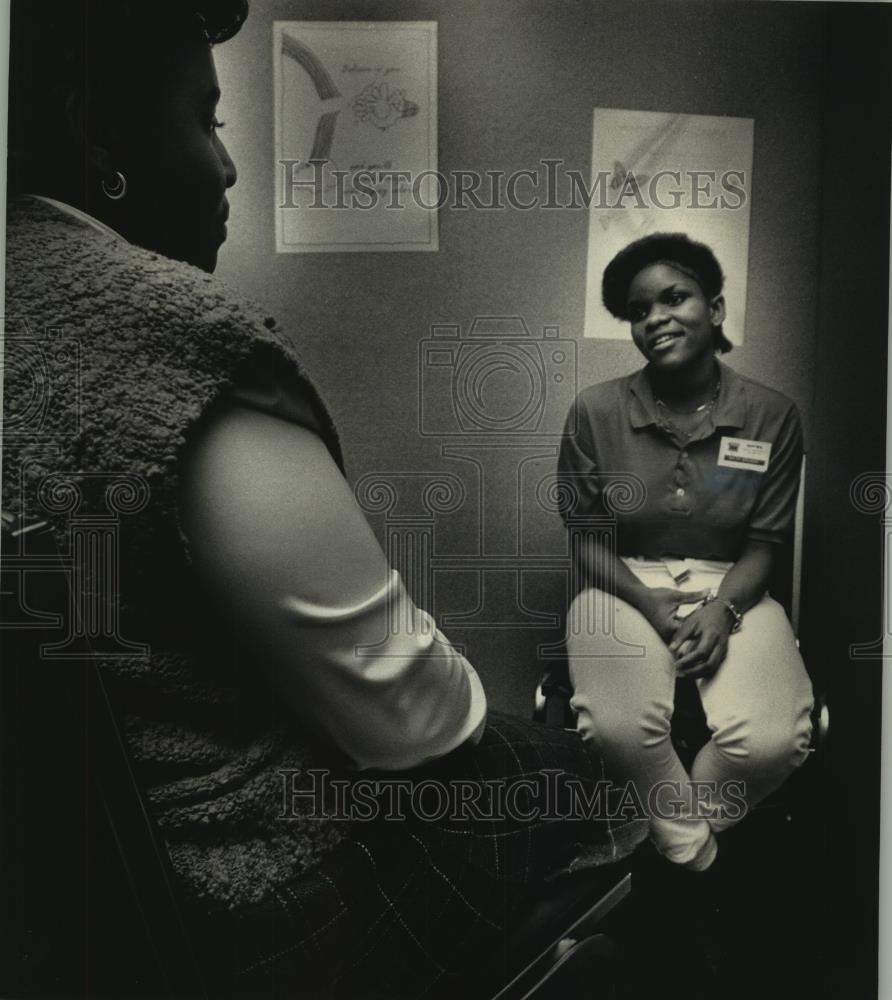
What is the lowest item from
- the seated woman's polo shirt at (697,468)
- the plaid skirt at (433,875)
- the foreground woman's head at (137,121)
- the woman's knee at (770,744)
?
the plaid skirt at (433,875)

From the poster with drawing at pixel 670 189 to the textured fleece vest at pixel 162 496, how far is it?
41cm

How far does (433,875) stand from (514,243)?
72 cm

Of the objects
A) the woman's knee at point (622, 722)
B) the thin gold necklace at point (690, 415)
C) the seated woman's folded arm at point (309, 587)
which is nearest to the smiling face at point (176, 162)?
the seated woman's folded arm at point (309, 587)

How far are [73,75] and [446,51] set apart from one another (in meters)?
0.41

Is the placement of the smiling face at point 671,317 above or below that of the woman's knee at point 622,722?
above

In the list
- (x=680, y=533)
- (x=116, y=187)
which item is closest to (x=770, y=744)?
(x=680, y=533)

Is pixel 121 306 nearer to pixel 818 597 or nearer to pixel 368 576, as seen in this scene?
pixel 368 576

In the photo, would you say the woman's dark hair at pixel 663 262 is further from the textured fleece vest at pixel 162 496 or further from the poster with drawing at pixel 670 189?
the textured fleece vest at pixel 162 496

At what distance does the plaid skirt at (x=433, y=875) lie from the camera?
95 centimetres

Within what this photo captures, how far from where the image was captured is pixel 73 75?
969mm

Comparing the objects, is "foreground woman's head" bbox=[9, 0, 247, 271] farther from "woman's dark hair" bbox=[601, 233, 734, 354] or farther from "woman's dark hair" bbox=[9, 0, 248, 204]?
"woman's dark hair" bbox=[601, 233, 734, 354]

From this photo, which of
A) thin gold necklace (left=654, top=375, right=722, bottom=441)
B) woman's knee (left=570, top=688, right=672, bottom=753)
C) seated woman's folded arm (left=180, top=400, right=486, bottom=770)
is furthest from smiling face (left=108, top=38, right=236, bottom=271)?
woman's knee (left=570, top=688, right=672, bottom=753)

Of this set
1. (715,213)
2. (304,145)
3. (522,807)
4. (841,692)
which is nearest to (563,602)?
(522,807)

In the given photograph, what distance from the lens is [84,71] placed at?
0.97 metres
